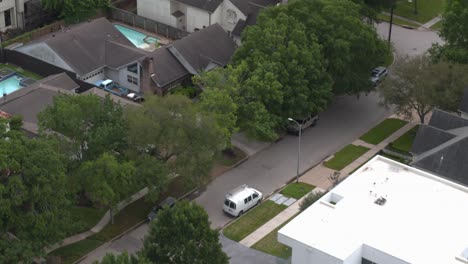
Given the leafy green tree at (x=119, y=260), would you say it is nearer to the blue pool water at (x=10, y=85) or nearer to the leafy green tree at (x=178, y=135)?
the leafy green tree at (x=178, y=135)

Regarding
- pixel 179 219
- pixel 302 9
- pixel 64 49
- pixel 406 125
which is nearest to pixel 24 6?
pixel 64 49

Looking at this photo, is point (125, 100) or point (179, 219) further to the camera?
point (125, 100)

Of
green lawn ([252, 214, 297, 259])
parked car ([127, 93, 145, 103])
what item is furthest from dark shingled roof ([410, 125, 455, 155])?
parked car ([127, 93, 145, 103])

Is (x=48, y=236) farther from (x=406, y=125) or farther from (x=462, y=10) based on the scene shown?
(x=462, y=10)

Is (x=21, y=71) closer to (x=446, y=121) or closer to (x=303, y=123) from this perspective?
(x=303, y=123)

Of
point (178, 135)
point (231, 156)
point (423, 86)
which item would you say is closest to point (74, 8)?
point (231, 156)

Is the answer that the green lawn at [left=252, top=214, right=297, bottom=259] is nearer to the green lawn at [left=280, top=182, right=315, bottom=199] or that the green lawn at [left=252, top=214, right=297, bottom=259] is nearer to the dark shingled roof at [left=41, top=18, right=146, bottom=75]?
the green lawn at [left=280, top=182, right=315, bottom=199]

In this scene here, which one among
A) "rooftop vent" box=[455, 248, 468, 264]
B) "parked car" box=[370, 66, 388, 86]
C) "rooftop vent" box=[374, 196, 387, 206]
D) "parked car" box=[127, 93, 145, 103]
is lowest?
"parked car" box=[127, 93, 145, 103]
